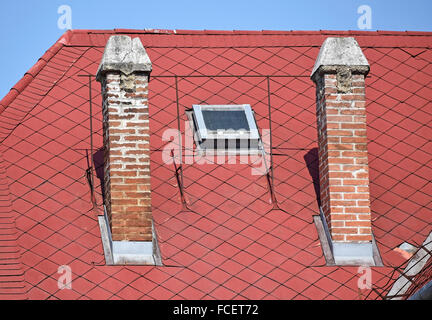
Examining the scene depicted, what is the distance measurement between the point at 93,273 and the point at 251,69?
4488 mm

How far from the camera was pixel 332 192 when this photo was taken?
14.8m

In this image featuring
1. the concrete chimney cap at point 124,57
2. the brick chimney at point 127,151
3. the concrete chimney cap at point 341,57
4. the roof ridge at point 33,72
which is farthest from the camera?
the roof ridge at point 33,72

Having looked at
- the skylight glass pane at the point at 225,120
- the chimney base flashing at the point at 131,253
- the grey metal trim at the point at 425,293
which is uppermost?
the skylight glass pane at the point at 225,120

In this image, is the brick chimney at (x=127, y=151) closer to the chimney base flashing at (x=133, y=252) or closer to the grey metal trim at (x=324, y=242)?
the chimney base flashing at (x=133, y=252)

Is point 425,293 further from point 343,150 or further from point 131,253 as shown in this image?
point 131,253

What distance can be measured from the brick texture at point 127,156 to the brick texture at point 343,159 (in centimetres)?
201

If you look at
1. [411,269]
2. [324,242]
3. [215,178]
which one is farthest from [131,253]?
[411,269]

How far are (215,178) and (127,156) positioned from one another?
1.29 meters

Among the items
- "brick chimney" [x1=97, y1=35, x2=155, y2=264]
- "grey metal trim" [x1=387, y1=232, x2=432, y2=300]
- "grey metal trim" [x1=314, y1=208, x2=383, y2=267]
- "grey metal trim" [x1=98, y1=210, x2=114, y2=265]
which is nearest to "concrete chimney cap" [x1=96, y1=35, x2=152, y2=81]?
"brick chimney" [x1=97, y1=35, x2=155, y2=264]

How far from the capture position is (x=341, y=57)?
15.2 meters

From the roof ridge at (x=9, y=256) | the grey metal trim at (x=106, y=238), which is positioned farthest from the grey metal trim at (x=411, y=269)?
the roof ridge at (x=9, y=256)

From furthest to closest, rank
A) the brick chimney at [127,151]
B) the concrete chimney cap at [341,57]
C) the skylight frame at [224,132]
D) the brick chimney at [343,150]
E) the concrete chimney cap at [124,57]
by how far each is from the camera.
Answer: the skylight frame at [224,132], the concrete chimney cap at [341,57], the concrete chimney cap at [124,57], the brick chimney at [343,150], the brick chimney at [127,151]

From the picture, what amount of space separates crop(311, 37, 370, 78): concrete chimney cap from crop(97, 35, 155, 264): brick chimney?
6.58 ft

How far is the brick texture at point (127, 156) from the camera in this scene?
14445mm
